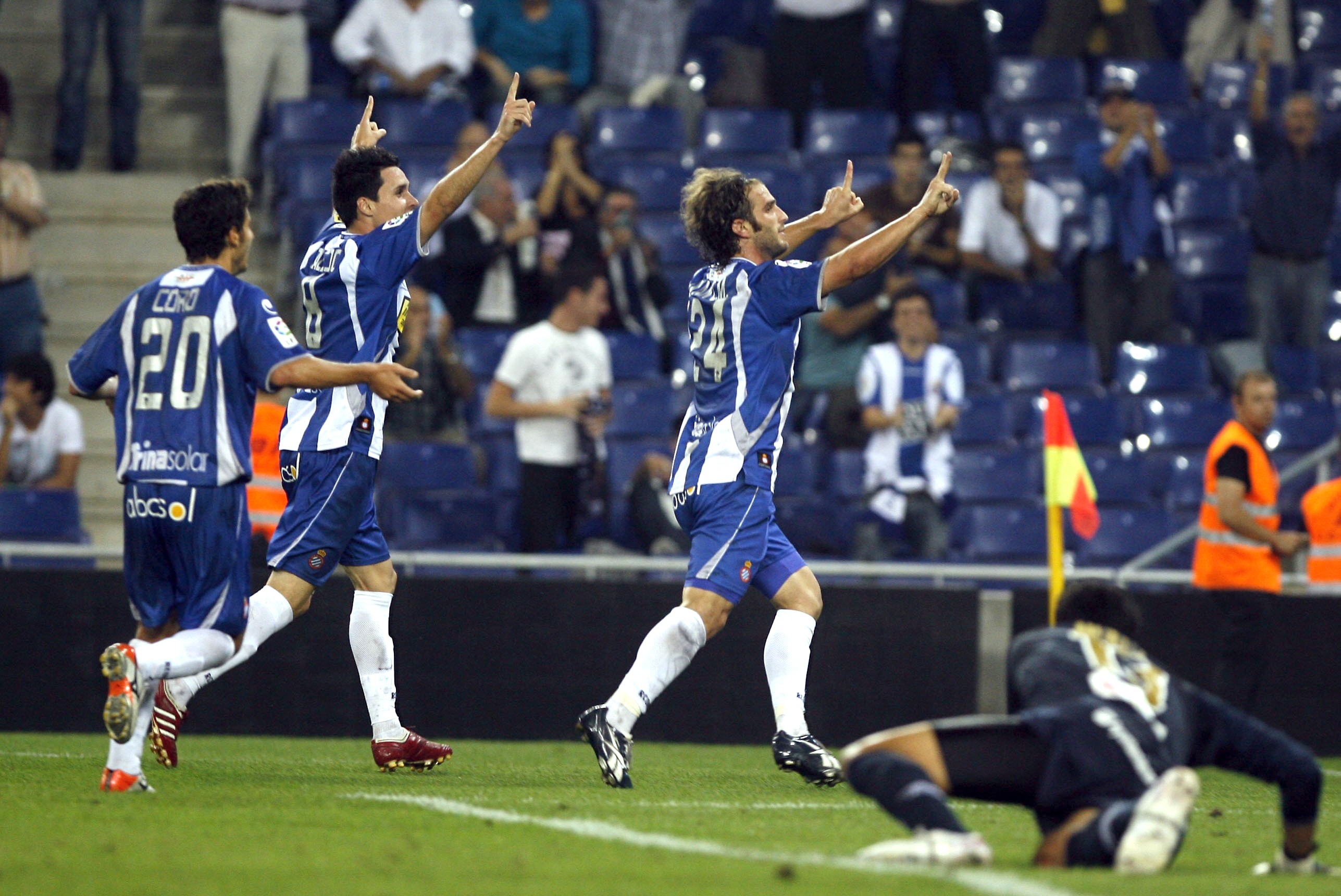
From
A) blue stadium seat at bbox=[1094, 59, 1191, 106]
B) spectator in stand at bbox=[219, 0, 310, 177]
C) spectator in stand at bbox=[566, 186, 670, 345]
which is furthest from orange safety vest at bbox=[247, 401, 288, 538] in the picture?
blue stadium seat at bbox=[1094, 59, 1191, 106]

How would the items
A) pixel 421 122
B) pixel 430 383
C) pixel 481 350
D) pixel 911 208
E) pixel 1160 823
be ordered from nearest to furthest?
pixel 1160 823 → pixel 430 383 → pixel 481 350 → pixel 911 208 → pixel 421 122

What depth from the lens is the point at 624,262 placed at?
1237cm

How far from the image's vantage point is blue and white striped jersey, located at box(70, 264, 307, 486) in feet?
18.7

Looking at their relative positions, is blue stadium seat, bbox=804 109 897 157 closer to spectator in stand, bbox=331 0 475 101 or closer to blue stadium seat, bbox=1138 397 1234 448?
spectator in stand, bbox=331 0 475 101

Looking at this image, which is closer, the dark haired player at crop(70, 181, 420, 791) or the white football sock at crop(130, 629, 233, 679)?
the white football sock at crop(130, 629, 233, 679)

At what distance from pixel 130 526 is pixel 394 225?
1.64 m

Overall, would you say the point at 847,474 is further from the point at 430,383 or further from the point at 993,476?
the point at 430,383

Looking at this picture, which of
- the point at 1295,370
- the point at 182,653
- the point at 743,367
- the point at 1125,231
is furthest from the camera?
the point at 1295,370

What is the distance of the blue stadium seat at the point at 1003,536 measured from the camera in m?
11.5

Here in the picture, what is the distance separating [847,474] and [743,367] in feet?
16.2

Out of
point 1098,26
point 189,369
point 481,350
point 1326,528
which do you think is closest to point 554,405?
point 481,350

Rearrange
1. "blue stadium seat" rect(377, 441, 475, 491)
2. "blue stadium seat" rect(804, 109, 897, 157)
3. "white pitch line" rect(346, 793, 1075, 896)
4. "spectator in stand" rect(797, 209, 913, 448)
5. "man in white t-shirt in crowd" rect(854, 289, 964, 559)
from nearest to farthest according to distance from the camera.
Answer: "white pitch line" rect(346, 793, 1075, 896) < "man in white t-shirt in crowd" rect(854, 289, 964, 559) < "blue stadium seat" rect(377, 441, 475, 491) < "spectator in stand" rect(797, 209, 913, 448) < "blue stadium seat" rect(804, 109, 897, 157)

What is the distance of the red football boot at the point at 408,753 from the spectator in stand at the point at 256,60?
6.86m

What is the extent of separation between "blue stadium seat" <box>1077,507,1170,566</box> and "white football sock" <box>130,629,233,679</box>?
7146 mm
